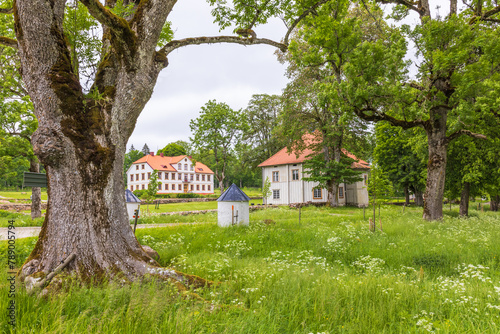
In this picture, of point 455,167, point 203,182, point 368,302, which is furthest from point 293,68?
point 203,182

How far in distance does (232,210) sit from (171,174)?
51826 millimetres

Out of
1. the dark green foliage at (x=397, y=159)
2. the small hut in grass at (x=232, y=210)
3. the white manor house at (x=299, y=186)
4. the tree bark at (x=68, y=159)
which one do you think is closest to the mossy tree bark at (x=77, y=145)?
the tree bark at (x=68, y=159)

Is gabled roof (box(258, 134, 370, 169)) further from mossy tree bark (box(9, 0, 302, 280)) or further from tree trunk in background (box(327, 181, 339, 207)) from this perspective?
mossy tree bark (box(9, 0, 302, 280))

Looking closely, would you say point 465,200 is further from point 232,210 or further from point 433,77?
point 232,210

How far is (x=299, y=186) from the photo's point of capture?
34.3m

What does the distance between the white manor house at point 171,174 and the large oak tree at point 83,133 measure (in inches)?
2127

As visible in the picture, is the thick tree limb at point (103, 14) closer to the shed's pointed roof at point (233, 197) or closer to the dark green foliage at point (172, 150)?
the shed's pointed roof at point (233, 197)

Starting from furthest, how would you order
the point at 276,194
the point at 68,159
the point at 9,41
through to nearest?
the point at 276,194 → the point at 9,41 → the point at 68,159

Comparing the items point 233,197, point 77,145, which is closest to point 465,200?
point 233,197

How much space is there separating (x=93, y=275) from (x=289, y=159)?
31718 millimetres

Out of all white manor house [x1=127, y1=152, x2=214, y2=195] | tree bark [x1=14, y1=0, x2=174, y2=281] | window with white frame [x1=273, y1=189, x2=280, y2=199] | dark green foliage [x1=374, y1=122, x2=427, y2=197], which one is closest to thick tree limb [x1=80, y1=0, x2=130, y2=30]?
tree bark [x1=14, y1=0, x2=174, y2=281]

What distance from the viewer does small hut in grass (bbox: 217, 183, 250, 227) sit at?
12727 mm

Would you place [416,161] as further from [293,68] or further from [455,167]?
[293,68]

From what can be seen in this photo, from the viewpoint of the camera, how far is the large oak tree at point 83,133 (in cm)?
462
